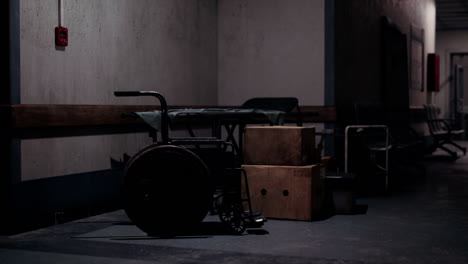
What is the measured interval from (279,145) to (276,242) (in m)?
1.01

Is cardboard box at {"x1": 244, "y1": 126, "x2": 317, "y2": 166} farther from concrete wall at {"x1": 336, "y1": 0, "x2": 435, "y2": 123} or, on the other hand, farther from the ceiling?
the ceiling

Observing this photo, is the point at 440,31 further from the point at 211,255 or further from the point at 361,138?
the point at 211,255

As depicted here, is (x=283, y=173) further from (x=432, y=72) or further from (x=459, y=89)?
(x=459, y=89)

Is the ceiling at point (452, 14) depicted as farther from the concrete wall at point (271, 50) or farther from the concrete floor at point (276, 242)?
the concrete floor at point (276, 242)

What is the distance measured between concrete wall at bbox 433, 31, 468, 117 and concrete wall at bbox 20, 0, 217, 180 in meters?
12.3

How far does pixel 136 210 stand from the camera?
390 cm

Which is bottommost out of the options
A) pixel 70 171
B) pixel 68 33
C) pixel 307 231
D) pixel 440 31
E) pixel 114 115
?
pixel 307 231

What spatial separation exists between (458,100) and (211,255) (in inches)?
582

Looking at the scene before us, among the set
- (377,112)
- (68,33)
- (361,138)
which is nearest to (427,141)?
(377,112)

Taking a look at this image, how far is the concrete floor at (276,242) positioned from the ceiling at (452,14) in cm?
973

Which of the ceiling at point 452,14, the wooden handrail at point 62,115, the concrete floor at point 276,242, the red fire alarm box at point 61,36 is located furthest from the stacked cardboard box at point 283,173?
the ceiling at point 452,14

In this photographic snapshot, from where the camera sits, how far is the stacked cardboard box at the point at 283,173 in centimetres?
457

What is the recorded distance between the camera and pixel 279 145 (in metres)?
4.65

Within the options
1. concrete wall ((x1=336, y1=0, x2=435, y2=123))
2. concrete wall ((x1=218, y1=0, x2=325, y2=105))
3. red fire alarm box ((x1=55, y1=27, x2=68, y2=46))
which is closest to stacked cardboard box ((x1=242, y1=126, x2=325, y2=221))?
red fire alarm box ((x1=55, y1=27, x2=68, y2=46))
